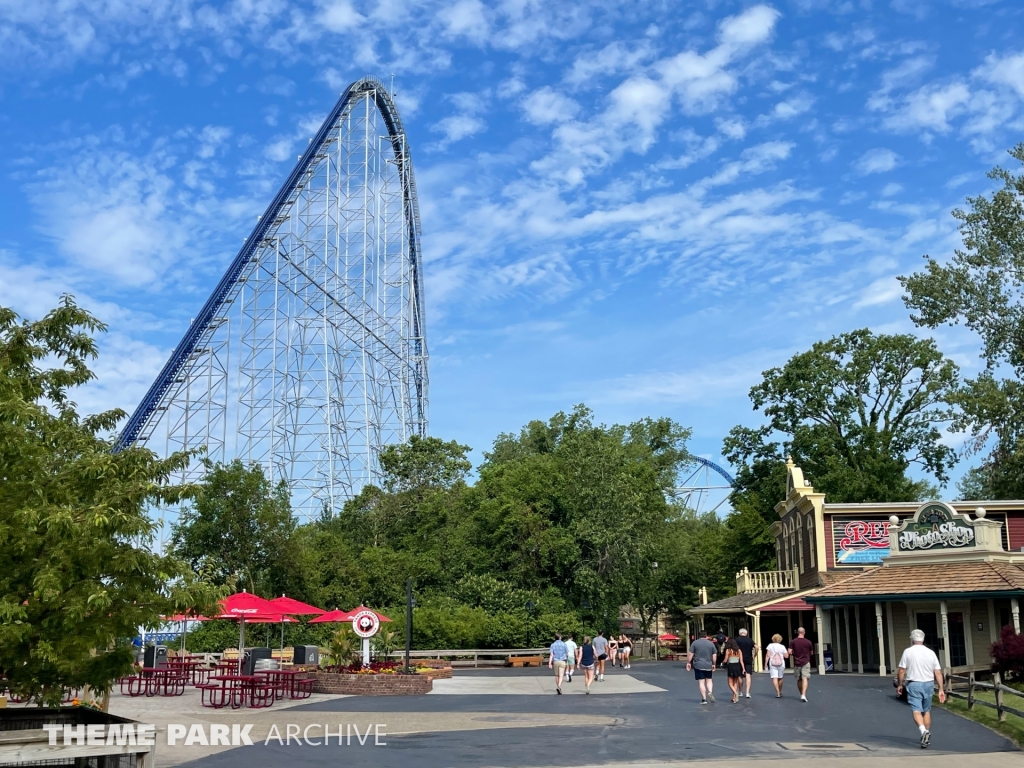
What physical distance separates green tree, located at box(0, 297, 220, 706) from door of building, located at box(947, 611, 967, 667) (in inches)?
978

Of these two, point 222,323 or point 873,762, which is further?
point 222,323

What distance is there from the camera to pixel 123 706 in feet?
64.1

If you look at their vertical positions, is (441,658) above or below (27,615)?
below

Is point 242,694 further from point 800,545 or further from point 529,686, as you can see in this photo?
point 800,545

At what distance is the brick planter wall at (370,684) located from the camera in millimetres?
22891

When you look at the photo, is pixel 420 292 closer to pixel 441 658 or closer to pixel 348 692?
pixel 441 658

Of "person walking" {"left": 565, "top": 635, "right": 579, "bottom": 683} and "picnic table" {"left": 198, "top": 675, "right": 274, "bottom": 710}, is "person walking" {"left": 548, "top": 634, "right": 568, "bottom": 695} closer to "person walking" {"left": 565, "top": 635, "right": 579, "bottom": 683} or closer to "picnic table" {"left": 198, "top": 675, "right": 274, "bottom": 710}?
"person walking" {"left": 565, "top": 635, "right": 579, "bottom": 683}

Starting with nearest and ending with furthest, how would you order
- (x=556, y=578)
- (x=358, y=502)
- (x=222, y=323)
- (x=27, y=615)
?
(x=27, y=615) < (x=222, y=323) < (x=556, y=578) < (x=358, y=502)

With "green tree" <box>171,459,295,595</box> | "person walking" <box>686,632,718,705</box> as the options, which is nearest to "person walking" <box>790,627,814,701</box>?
"person walking" <box>686,632,718,705</box>

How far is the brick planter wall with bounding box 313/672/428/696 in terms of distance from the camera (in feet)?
75.1

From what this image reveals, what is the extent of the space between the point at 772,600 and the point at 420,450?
22279 millimetres

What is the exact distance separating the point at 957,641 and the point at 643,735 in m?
18.0

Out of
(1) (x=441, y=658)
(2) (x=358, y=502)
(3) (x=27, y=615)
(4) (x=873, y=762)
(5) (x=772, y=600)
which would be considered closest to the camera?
(3) (x=27, y=615)

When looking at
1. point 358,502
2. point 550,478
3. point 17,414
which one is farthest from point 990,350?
point 17,414
